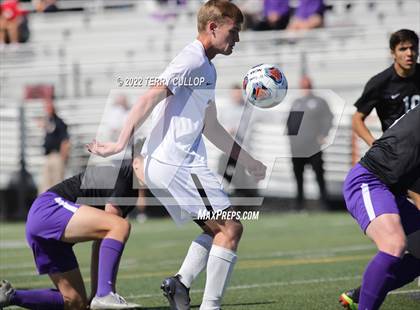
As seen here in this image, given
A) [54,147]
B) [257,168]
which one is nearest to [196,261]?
[257,168]

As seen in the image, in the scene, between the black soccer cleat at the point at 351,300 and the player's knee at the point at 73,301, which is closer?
the player's knee at the point at 73,301

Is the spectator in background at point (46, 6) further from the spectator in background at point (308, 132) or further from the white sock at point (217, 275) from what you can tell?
the white sock at point (217, 275)

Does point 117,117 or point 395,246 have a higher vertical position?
point 395,246

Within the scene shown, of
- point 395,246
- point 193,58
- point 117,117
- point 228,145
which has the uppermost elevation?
point 193,58

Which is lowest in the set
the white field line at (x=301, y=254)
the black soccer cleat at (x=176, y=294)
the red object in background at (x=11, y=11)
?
the white field line at (x=301, y=254)

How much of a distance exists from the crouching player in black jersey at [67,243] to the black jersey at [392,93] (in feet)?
10.8

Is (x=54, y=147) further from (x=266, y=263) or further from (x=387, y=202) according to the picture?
(x=387, y=202)

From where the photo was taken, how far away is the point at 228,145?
6.92 m

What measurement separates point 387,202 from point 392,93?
335cm

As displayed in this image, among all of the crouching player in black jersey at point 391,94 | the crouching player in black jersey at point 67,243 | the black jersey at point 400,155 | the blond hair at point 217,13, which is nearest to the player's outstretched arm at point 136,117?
the crouching player in black jersey at point 67,243

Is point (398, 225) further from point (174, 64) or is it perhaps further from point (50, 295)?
point (50, 295)

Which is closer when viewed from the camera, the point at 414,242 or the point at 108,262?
the point at 414,242

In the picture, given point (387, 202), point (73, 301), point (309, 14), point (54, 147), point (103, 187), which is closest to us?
point (387, 202)

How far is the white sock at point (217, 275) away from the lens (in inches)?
250
